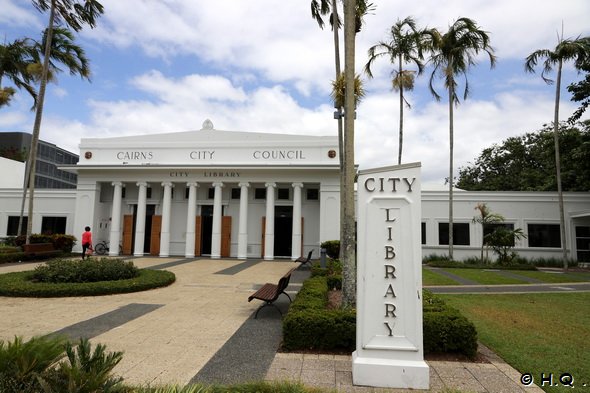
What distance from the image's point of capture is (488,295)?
35.3 feet

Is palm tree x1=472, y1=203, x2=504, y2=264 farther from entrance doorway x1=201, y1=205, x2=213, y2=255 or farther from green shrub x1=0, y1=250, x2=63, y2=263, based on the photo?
green shrub x1=0, y1=250, x2=63, y2=263

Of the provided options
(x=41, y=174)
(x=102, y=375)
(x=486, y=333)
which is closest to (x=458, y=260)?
(x=486, y=333)

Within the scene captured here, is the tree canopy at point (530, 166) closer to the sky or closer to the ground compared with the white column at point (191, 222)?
closer to the sky

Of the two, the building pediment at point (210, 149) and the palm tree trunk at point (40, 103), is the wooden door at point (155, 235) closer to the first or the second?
the building pediment at point (210, 149)

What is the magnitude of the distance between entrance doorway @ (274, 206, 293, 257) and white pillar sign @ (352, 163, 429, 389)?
18.7 m

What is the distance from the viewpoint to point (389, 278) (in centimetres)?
468

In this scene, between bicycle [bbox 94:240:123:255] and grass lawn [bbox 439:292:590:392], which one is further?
bicycle [bbox 94:240:123:255]

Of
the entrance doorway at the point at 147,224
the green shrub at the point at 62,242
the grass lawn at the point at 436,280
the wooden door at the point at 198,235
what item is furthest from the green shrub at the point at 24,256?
the grass lawn at the point at 436,280

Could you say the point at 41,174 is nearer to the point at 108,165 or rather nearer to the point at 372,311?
the point at 108,165

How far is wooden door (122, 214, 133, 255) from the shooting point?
77.9 feet

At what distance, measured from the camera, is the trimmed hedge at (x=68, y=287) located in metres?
9.48

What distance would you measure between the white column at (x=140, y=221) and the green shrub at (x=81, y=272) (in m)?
11.2

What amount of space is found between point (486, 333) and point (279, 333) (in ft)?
11.9

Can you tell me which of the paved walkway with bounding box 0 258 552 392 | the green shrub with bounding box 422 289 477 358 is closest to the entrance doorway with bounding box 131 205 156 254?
the paved walkway with bounding box 0 258 552 392
